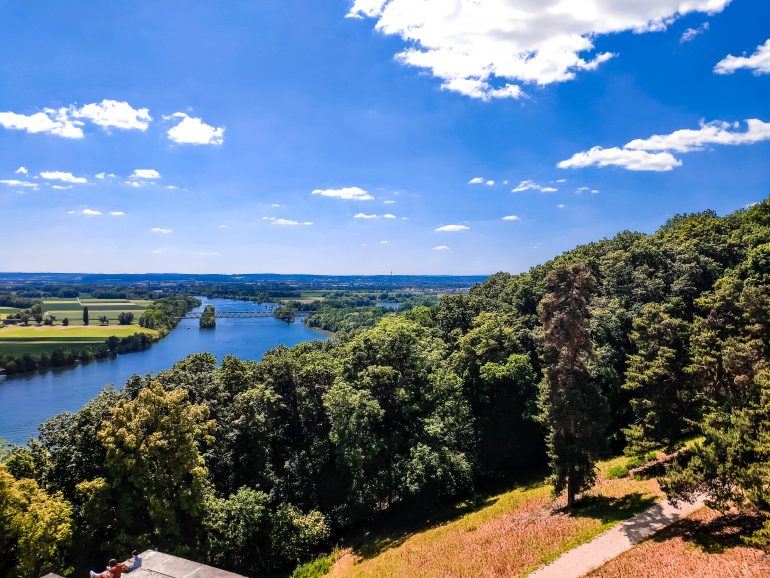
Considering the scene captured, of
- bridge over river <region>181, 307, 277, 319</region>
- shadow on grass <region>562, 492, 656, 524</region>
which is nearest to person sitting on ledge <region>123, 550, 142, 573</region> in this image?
shadow on grass <region>562, 492, 656, 524</region>

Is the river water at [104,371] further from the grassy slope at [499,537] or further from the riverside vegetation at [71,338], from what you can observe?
the grassy slope at [499,537]

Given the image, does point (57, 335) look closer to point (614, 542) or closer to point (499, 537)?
point (499, 537)

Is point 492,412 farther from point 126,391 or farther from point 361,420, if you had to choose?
point 126,391

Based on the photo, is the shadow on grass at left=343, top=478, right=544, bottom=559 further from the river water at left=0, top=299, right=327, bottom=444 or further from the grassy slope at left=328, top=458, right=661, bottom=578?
the river water at left=0, top=299, right=327, bottom=444

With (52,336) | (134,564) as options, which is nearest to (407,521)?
(134,564)

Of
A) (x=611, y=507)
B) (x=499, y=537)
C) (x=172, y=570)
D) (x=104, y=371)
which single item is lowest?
(x=104, y=371)

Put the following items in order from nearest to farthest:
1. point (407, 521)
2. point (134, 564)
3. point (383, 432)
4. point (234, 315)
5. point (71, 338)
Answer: point (134, 564), point (407, 521), point (383, 432), point (71, 338), point (234, 315)

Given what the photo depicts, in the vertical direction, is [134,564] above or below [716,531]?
above
